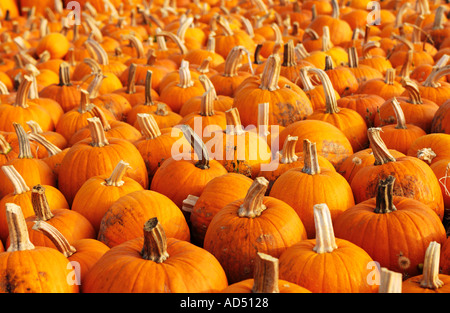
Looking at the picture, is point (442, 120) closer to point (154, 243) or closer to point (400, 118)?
point (400, 118)

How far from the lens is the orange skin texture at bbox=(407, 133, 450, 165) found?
3.22 m

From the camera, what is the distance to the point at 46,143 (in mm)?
3697

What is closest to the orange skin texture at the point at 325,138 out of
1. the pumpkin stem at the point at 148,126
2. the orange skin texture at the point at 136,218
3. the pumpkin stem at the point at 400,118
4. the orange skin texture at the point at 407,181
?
the pumpkin stem at the point at 400,118

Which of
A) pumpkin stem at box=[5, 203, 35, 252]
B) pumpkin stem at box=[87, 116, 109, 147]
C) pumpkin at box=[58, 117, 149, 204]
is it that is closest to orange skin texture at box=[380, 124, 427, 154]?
pumpkin at box=[58, 117, 149, 204]

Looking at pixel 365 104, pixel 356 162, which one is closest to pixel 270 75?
pixel 365 104

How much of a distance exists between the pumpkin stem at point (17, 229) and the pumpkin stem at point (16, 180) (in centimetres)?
88

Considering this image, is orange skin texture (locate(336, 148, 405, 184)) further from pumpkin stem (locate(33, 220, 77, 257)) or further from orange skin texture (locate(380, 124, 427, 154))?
pumpkin stem (locate(33, 220, 77, 257))

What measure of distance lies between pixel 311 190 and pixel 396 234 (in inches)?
20.1

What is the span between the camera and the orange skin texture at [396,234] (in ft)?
7.88

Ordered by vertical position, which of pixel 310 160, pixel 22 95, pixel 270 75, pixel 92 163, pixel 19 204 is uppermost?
pixel 270 75

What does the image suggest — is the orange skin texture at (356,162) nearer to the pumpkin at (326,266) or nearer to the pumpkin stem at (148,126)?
the pumpkin at (326,266)

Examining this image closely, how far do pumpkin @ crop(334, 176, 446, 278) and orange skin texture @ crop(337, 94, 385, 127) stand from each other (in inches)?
68.3
